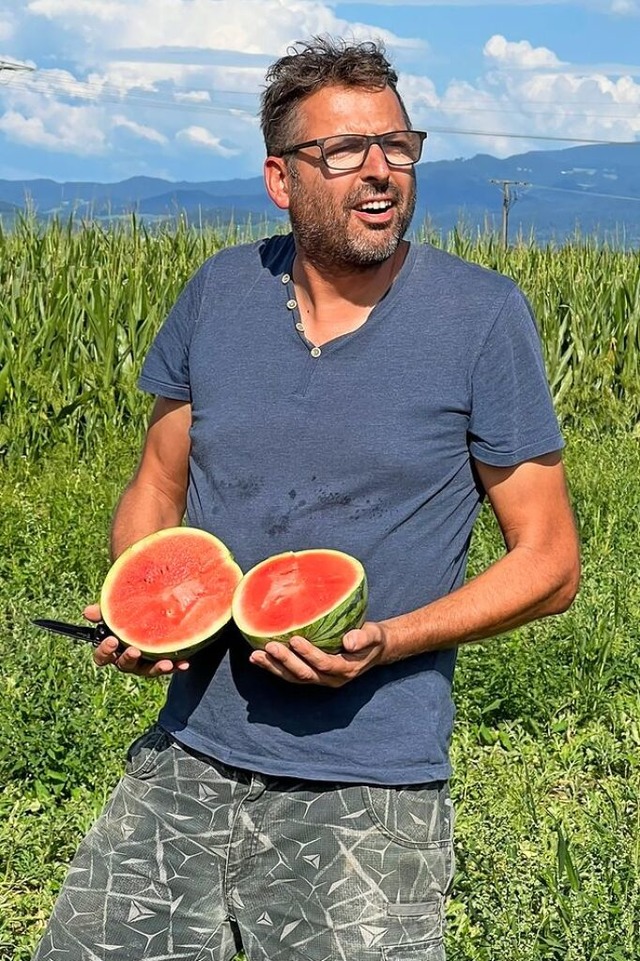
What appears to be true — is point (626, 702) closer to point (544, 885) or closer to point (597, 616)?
point (597, 616)

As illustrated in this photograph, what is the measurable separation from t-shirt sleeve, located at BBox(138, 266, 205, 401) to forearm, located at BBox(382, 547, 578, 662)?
2.49ft

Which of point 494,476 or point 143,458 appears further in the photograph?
point 143,458

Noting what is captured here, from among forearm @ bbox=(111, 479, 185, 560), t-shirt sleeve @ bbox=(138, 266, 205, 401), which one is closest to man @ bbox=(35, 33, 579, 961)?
t-shirt sleeve @ bbox=(138, 266, 205, 401)

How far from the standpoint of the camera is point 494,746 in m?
4.85

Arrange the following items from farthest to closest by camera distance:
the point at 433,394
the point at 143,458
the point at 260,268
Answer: the point at 143,458 → the point at 260,268 → the point at 433,394

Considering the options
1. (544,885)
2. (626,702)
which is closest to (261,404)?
(544,885)

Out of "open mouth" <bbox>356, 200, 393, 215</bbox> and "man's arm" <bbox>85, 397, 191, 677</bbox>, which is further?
"man's arm" <bbox>85, 397, 191, 677</bbox>

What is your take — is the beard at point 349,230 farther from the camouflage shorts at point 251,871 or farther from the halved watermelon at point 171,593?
the camouflage shorts at point 251,871

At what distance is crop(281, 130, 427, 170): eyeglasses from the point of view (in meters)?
2.44

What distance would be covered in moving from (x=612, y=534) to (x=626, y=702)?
180 centimetres

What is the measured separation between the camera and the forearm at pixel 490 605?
2223 millimetres

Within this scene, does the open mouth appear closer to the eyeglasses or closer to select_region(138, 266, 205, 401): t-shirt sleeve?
the eyeglasses

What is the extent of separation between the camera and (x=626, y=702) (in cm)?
513

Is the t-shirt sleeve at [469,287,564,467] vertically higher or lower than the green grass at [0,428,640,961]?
higher
